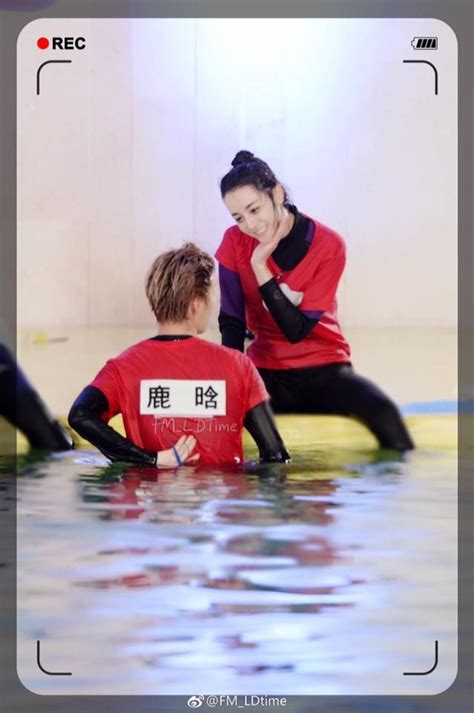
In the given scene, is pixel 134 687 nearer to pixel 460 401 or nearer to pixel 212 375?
pixel 212 375

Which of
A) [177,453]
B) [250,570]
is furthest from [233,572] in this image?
[177,453]

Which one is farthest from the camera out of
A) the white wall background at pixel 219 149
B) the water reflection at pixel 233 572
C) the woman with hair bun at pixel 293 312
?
the woman with hair bun at pixel 293 312

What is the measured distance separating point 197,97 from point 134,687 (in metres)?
0.95

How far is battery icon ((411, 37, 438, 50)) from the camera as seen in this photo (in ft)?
5.87

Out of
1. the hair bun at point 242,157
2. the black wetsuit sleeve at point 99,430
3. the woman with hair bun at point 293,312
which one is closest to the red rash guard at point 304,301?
the woman with hair bun at point 293,312

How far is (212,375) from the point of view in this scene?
1.86 m

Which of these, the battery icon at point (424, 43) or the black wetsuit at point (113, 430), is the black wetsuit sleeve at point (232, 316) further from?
the battery icon at point (424, 43)

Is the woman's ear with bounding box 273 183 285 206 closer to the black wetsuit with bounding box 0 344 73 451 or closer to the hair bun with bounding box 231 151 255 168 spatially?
the hair bun with bounding box 231 151 255 168

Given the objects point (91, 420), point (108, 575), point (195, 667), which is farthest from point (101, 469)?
point (195, 667)

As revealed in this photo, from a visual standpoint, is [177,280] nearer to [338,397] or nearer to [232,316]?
[232,316]

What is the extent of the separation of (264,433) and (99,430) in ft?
0.83

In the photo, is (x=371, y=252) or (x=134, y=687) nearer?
(x=134, y=687)

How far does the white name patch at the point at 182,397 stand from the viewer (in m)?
1.84

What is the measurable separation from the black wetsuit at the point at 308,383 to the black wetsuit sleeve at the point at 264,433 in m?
0.04
